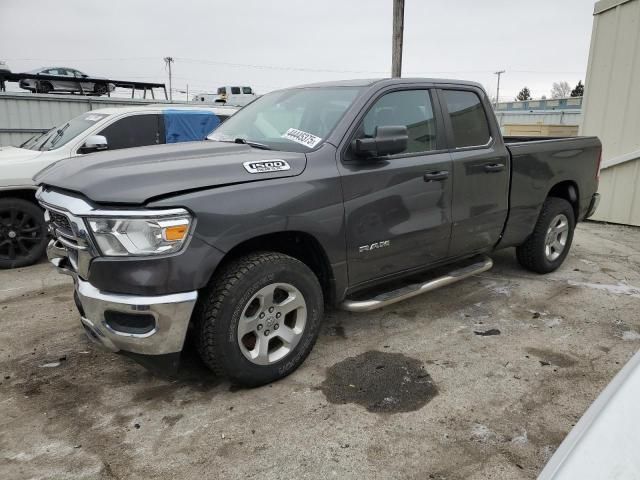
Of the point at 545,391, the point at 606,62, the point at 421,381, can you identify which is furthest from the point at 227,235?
the point at 606,62

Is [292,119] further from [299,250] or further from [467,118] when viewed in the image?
[467,118]

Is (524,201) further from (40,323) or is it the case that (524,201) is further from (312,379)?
(40,323)

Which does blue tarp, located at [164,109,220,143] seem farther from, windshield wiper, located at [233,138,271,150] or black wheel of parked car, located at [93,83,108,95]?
black wheel of parked car, located at [93,83,108,95]

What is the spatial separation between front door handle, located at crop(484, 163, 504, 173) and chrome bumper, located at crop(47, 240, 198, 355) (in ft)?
8.81

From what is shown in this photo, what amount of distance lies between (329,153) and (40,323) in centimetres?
285

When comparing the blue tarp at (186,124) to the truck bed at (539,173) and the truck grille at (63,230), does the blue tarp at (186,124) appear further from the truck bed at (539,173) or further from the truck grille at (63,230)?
the truck bed at (539,173)

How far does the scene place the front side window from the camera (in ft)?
13.2

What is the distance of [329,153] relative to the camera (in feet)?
10.4

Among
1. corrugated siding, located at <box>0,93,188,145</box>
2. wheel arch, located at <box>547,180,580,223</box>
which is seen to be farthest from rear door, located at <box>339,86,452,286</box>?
corrugated siding, located at <box>0,93,188,145</box>

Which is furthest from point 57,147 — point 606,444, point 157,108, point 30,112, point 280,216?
point 30,112

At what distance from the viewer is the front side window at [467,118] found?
402 cm

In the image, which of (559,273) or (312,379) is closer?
(312,379)

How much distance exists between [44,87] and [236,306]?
1962 cm

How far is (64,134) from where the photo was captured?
20.8 ft
